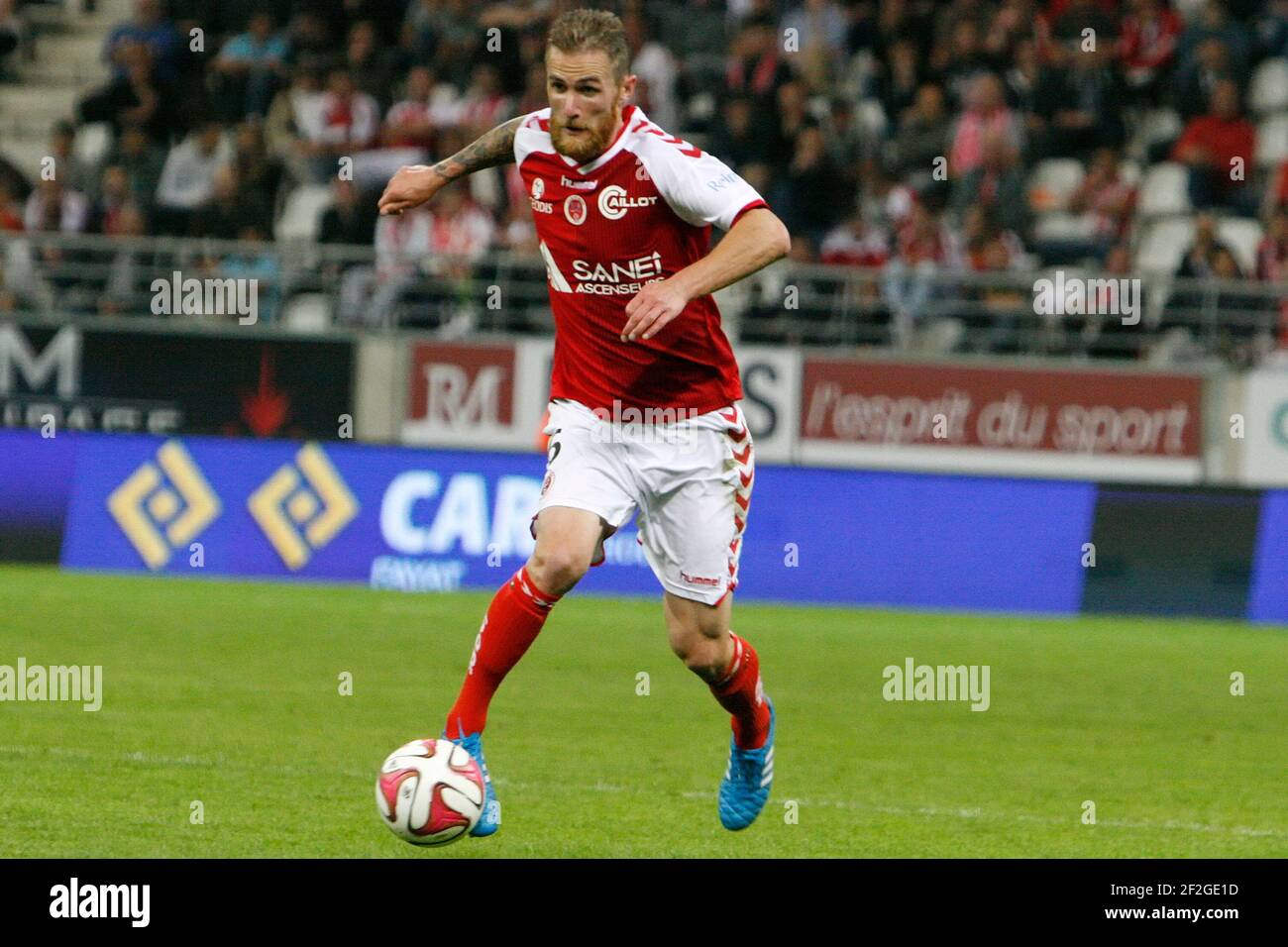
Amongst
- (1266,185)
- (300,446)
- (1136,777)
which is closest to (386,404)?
(300,446)

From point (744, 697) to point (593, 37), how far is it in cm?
232

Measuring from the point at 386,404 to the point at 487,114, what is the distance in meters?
3.57

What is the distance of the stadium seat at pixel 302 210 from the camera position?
834 inches

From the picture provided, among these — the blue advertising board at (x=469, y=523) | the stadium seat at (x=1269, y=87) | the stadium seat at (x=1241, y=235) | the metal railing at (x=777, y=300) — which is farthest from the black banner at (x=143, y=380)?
the stadium seat at (x=1269, y=87)

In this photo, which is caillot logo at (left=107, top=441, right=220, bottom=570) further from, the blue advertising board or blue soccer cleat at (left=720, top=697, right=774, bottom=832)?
blue soccer cleat at (left=720, top=697, right=774, bottom=832)

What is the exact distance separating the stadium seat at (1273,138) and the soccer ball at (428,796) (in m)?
16.0

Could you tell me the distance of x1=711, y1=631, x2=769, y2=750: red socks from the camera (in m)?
7.52

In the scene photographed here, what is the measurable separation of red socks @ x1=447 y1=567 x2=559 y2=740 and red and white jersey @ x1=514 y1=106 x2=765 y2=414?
2.32 feet

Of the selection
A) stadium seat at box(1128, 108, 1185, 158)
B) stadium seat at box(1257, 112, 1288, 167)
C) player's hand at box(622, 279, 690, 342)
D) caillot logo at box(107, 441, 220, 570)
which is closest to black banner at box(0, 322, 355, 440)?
caillot logo at box(107, 441, 220, 570)

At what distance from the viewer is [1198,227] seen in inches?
730

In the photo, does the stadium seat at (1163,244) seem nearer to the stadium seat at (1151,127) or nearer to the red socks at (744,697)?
the stadium seat at (1151,127)

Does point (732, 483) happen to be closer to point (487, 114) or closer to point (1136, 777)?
point (1136, 777)

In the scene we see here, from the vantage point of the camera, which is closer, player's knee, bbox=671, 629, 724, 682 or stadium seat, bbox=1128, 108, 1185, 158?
player's knee, bbox=671, 629, 724, 682
